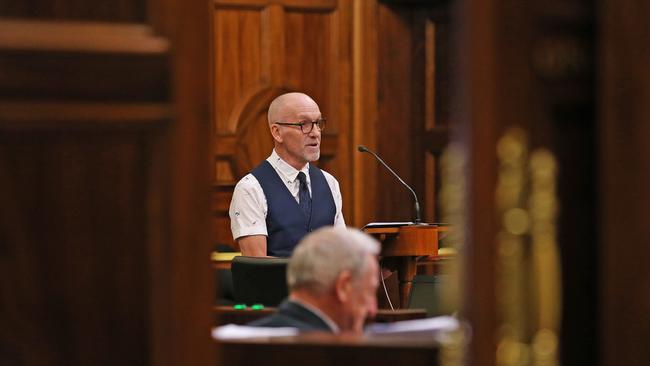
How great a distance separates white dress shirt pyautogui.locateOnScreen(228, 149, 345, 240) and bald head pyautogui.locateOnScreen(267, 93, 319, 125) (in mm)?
207

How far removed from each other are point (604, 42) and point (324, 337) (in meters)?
0.64

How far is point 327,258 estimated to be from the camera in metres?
2.65

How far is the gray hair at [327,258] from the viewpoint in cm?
262

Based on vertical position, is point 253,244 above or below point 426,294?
above

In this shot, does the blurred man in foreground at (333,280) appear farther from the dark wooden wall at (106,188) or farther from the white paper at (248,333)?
the dark wooden wall at (106,188)

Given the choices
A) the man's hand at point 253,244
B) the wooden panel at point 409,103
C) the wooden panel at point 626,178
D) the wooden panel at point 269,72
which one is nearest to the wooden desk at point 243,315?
the man's hand at point 253,244

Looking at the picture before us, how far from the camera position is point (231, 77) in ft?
23.2

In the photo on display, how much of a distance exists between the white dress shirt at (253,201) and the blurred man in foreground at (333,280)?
2.39 meters

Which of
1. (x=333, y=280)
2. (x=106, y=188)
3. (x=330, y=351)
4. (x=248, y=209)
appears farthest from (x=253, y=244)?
(x=106, y=188)

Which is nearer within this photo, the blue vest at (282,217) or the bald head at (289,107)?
the blue vest at (282,217)

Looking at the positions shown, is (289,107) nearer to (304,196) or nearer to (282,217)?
(304,196)

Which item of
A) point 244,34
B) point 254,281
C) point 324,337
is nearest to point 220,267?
point 254,281

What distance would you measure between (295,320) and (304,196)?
274 cm

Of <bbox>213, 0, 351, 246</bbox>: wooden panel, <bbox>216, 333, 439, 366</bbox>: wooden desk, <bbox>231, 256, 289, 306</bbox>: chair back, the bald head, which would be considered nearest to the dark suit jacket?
<bbox>216, 333, 439, 366</bbox>: wooden desk
